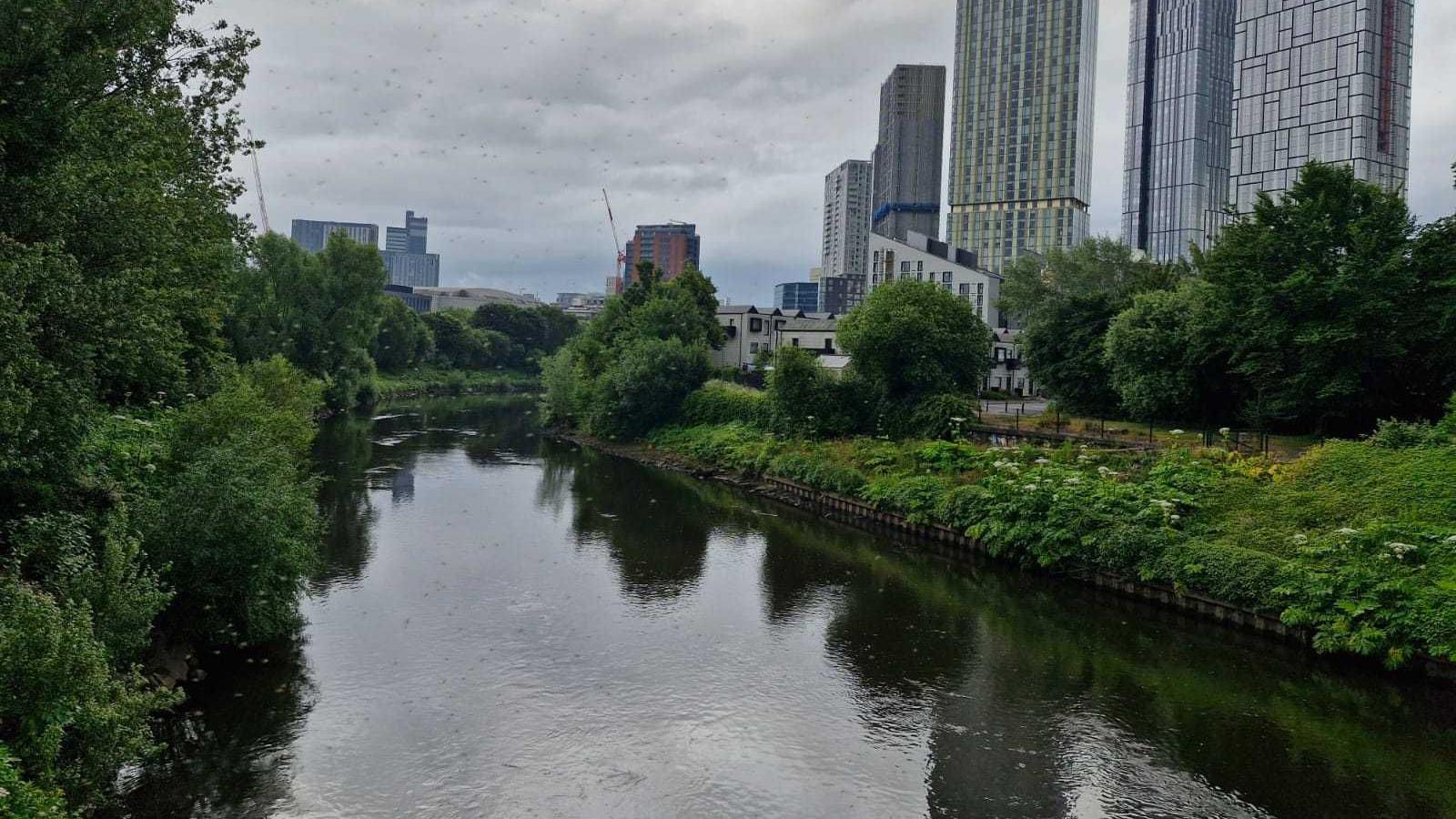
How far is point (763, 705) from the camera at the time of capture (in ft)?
59.1

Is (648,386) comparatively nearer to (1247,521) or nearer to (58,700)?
(1247,521)

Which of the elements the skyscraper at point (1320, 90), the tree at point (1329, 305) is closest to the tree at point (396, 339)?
the tree at point (1329, 305)

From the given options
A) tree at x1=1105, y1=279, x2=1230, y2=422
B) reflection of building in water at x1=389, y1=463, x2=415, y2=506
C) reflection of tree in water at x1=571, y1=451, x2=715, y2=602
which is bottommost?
reflection of tree in water at x1=571, y1=451, x2=715, y2=602

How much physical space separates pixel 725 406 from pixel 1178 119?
114 metres

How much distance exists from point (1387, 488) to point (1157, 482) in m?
5.83

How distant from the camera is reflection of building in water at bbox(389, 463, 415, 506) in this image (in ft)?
125

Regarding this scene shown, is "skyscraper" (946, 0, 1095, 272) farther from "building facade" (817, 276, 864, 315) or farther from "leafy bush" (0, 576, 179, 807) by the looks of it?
"leafy bush" (0, 576, 179, 807)

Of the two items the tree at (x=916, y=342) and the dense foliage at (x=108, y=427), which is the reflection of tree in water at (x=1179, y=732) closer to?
the dense foliage at (x=108, y=427)

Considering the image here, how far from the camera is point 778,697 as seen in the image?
18438mm

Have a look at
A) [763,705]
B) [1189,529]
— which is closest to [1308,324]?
[1189,529]

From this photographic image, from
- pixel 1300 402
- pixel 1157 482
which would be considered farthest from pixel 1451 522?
pixel 1300 402

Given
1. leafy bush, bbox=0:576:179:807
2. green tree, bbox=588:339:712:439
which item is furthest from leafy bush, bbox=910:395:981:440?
leafy bush, bbox=0:576:179:807

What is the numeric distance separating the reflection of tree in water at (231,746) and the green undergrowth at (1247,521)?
2044 cm

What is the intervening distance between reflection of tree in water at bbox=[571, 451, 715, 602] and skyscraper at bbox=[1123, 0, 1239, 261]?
114 meters
